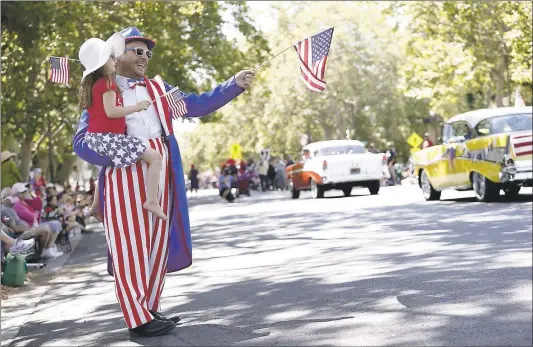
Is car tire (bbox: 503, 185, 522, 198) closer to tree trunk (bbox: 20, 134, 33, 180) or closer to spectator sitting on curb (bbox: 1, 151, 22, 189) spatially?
spectator sitting on curb (bbox: 1, 151, 22, 189)

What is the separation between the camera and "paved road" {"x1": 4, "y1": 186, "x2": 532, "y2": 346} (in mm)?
6457

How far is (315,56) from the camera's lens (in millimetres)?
8016

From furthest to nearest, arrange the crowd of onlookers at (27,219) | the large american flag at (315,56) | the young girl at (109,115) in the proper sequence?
the crowd of onlookers at (27,219), the large american flag at (315,56), the young girl at (109,115)

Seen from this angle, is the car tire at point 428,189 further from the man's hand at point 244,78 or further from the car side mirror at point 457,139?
the man's hand at point 244,78

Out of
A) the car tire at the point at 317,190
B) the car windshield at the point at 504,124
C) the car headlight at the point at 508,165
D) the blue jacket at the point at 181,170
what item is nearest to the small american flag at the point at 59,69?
the blue jacket at the point at 181,170

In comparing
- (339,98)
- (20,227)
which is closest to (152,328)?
(20,227)

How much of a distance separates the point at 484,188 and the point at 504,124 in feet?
3.89

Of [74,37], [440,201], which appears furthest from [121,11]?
[440,201]

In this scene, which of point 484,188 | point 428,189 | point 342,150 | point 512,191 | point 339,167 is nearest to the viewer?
point 484,188

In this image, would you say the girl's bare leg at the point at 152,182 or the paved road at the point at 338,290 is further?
the girl's bare leg at the point at 152,182

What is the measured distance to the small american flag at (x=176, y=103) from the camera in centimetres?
697

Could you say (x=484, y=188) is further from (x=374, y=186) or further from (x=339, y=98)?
(x=339, y=98)

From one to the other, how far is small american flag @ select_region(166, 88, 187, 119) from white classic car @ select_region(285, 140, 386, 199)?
21.2 meters

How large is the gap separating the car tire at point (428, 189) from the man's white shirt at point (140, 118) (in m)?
15.5
